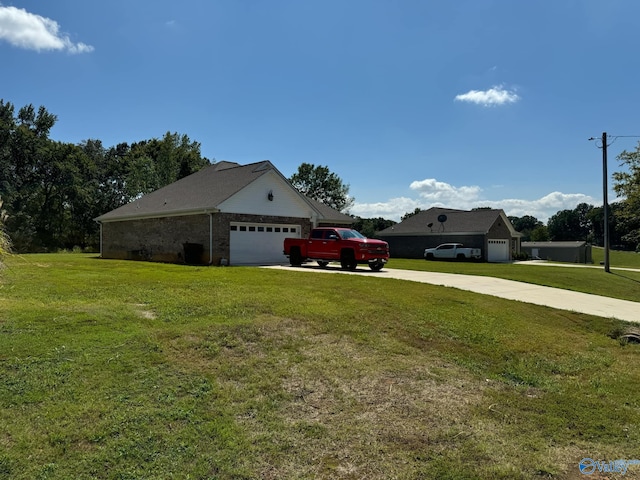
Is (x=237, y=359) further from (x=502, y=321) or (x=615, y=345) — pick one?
(x=615, y=345)

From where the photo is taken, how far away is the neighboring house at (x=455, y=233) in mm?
36969

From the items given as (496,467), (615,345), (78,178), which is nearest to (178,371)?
(496,467)

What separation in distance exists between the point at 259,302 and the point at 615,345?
282 inches

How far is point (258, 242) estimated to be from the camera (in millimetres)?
21938

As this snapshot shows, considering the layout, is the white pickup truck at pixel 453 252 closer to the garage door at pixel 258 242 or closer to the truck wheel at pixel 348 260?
the garage door at pixel 258 242

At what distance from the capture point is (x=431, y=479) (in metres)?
3.52

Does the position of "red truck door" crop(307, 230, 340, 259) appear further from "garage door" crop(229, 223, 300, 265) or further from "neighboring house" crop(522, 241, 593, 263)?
"neighboring house" crop(522, 241, 593, 263)

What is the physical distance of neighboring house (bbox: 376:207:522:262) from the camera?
37.0m

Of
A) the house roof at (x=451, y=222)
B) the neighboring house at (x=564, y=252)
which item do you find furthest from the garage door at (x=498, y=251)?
the neighboring house at (x=564, y=252)

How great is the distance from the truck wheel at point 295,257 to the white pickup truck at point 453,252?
754 inches

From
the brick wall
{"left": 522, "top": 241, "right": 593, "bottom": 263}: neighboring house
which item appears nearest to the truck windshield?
the brick wall

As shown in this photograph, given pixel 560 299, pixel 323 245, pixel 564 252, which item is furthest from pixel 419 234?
pixel 560 299

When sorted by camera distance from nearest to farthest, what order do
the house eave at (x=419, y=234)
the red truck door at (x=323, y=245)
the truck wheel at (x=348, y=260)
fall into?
the truck wheel at (x=348, y=260) → the red truck door at (x=323, y=245) → the house eave at (x=419, y=234)

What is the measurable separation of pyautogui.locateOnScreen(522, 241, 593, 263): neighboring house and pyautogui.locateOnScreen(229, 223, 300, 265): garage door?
38.4m
